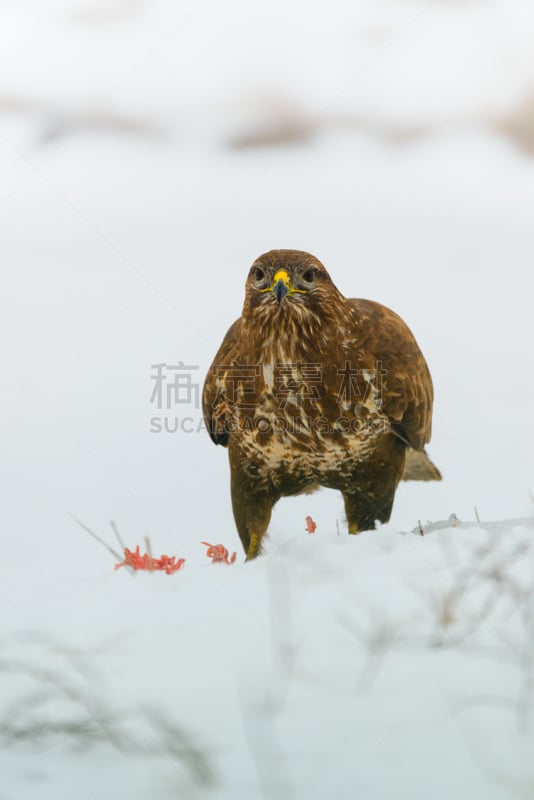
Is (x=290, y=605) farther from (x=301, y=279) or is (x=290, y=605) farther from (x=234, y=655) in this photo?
(x=301, y=279)

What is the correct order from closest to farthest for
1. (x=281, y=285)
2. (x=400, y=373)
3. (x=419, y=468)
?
(x=281, y=285)
(x=400, y=373)
(x=419, y=468)

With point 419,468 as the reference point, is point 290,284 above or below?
above

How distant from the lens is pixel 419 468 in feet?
17.4

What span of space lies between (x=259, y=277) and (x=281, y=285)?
8.4 inches

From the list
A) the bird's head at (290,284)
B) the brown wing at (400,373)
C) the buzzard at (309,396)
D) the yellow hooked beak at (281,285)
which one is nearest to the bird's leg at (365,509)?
the buzzard at (309,396)

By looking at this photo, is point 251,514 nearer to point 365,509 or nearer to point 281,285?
point 365,509

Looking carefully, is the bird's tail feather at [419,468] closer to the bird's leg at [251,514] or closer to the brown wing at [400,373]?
the brown wing at [400,373]

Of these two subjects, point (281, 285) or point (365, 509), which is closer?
point (281, 285)

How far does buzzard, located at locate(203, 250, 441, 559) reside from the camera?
411cm

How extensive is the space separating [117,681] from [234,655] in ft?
0.95

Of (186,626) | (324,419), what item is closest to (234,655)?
(186,626)

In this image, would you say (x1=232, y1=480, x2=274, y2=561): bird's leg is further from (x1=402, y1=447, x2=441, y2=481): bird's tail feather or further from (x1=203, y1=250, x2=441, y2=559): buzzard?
(x1=402, y1=447, x2=441, y2=481): bird's tail feather

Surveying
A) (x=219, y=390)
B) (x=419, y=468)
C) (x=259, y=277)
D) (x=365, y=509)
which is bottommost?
(x=365, y=509)

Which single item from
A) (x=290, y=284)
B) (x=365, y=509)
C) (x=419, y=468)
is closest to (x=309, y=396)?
(x=290, y=284)
